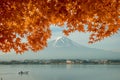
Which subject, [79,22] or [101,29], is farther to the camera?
[101,29]

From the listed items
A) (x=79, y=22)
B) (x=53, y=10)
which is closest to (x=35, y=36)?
(x=79, y=22)

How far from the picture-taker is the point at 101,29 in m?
10.2

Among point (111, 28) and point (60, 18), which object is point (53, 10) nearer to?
point (60, 18)

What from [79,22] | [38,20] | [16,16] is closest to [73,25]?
[79,22]

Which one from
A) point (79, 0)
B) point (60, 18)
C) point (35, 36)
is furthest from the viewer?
point (35, 36)

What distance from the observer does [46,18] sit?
9289 millimetres

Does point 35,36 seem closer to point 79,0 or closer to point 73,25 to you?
point 73,25

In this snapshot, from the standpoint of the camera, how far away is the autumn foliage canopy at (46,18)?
8.43 metres

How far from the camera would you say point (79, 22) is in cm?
942

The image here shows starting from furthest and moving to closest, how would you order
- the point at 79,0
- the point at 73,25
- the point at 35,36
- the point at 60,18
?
the point at 35,36, the point at 73,25, the point at 60,18, the point at 79,0

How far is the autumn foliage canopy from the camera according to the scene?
8.43 meters

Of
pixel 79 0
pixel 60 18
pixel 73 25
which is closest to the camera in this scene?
pixel 79 0

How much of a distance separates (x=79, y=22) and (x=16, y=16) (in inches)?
70.0

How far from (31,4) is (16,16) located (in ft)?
1.61
